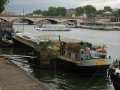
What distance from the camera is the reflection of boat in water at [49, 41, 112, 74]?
31922mm

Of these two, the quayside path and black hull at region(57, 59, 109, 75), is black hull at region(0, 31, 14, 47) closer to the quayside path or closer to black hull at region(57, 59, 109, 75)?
black hull at region(57, 59, 109, 75)

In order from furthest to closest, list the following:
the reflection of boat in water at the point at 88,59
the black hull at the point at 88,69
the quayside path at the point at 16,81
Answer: the black hull at the point at 88,69, the reflection of boat in water at the point at 88,59, the quayside path at the point at 16,81

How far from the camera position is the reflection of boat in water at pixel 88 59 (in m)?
→ 31.9

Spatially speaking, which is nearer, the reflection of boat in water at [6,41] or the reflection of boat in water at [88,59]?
the reflection of boat in water at [88,59]

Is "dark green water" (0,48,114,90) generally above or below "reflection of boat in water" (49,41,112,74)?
below

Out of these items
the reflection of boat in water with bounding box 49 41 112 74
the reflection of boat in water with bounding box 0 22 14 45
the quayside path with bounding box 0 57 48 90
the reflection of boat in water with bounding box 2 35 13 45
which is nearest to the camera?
the quayside path with bounding box 0 57 48 90

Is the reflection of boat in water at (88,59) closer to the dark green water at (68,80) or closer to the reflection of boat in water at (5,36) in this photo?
the dark green water at (68,80)

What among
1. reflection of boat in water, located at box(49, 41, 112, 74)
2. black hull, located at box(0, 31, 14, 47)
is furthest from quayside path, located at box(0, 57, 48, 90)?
black hull, located at box(0, 31, 14, 47)

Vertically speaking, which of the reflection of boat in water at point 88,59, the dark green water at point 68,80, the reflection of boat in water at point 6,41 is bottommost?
the dark green water at point 68,80

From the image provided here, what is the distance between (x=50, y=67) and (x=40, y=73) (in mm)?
1679

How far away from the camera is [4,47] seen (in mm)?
58562

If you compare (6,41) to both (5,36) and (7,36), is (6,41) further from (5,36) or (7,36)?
(7,36)

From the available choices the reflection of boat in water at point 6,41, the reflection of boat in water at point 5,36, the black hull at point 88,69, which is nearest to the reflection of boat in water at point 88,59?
the black hull at point 88,69

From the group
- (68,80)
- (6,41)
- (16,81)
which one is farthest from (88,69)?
(6,41)
